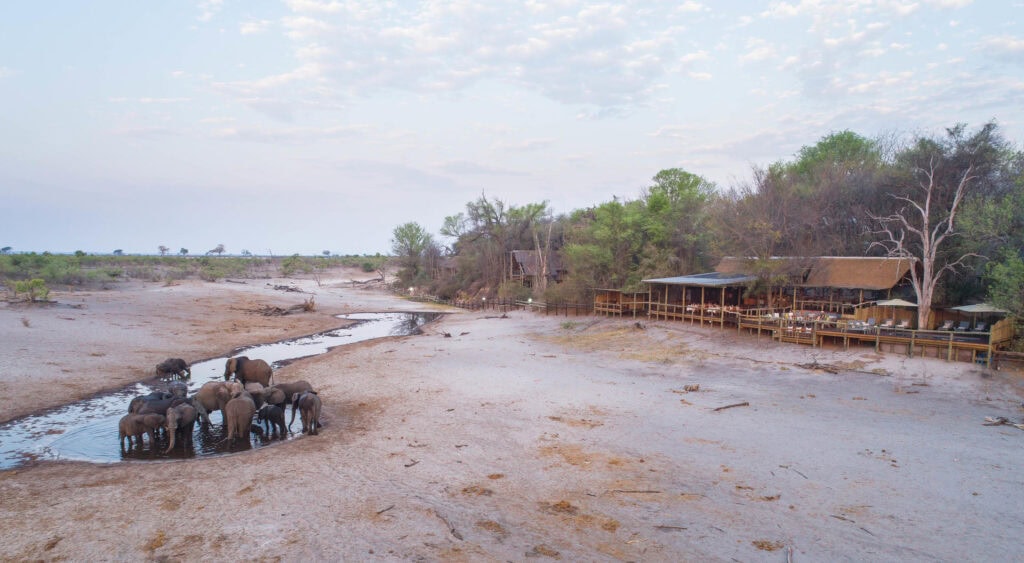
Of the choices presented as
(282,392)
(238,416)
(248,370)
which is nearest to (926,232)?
(282,392)

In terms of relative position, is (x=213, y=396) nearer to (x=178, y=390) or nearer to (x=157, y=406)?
(x=157, y=406)

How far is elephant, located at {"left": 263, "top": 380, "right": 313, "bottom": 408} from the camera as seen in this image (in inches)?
514

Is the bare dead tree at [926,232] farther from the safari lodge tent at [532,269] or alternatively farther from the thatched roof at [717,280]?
the safari lodge tent at [532,269]

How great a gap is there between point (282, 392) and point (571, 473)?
790 centimetres

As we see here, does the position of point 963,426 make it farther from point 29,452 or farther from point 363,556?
point 29,452

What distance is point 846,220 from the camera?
3038 cm

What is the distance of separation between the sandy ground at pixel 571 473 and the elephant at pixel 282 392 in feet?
3.92

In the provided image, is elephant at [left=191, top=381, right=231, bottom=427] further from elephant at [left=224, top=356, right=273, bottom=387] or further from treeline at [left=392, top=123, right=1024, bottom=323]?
treeline at [left=392, top=123, right=1024, bottom=323]

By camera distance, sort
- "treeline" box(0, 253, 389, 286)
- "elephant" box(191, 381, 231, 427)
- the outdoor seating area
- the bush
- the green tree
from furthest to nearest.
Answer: the green tree < "treeline" box(0, 253, 389, 286) < the bush < the outdoor seating area < "elephant" box(191, 381, 231, 427)

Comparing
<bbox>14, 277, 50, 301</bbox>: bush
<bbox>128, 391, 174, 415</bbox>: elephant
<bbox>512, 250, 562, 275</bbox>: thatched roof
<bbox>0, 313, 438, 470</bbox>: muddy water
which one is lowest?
<bbox>0, 313, 438, 470</bbox>: muddy water

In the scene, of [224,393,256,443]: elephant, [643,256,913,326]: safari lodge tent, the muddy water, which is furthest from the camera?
[643,256,913,326]: safari lodge tent

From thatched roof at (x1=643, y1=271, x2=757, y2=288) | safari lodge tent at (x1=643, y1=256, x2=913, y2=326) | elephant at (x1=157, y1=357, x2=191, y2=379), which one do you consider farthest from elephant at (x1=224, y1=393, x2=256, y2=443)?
thatched roof at (x1=643, y1=271, x2=757, y2=288)

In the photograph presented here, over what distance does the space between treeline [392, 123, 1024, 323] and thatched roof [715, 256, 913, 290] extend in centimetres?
82

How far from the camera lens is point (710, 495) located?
27.8 feet
